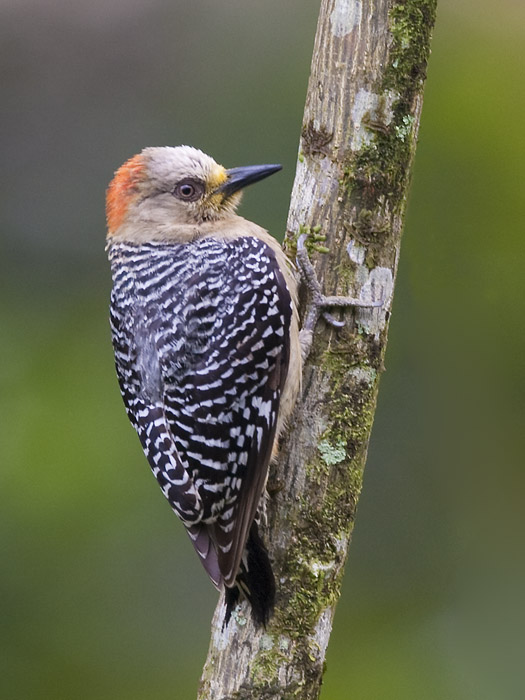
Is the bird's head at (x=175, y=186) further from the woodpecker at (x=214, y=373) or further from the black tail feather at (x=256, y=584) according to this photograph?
the black tail feather at (x=256, y=584)

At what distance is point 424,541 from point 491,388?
3.64ft

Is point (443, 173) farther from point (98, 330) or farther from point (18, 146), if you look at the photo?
point (18, 146)

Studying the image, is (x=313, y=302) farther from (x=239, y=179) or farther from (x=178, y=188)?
(x=178, y=188)

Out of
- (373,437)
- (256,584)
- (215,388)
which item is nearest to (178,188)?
(215,388)

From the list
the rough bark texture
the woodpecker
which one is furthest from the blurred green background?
the rough bark texture

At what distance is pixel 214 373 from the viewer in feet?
11.8

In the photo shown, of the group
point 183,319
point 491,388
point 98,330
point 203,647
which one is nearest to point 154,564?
point 203,647

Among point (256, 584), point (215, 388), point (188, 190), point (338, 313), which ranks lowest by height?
point (256, 584)

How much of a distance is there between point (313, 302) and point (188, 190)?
34.5 inches

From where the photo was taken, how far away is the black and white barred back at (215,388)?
352cm

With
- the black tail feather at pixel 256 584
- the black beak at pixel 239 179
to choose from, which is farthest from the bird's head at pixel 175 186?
the black tail feather at pixel 256 584

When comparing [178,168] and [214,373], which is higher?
[178,168]

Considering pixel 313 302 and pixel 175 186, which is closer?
pixel 313 302

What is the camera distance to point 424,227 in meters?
5.91
